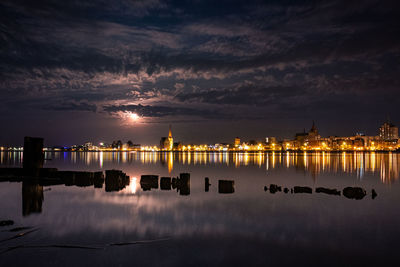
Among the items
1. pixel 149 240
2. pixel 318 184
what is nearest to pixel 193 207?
pixel 149 240

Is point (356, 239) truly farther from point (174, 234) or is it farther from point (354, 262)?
point (174, 234)

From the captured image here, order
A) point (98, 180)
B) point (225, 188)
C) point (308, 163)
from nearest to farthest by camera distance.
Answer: point (225, 188) < point (98, 180) < point (308, 163)

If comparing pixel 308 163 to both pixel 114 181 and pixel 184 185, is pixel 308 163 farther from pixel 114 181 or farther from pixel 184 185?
pixel 114 181

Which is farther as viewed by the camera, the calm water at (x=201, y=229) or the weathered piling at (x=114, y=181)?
the weathered piling at (x=114, y=181)

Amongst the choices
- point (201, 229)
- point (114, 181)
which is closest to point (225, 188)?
point (114, 181)

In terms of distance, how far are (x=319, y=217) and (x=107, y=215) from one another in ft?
36.4

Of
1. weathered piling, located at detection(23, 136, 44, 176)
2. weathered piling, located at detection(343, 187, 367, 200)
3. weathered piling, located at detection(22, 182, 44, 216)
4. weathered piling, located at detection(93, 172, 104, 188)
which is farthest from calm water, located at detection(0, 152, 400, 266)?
weathered piling, located at detection(23, 136, 44, 176)

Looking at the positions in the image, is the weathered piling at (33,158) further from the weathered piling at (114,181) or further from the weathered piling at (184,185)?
the weathered piling at (184,185)

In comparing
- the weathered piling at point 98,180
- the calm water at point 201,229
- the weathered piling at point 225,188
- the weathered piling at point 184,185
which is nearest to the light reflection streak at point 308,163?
the weathered piling at point 225,188

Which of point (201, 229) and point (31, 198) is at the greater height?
point (31, 198)

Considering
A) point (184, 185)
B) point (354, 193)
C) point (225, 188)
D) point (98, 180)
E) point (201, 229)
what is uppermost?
point (98, 180)

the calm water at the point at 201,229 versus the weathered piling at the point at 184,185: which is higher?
the weathered piling at the point at 184,185

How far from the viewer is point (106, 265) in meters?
9.08

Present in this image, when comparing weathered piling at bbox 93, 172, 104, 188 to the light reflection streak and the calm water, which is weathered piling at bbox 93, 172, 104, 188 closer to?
the calm water
